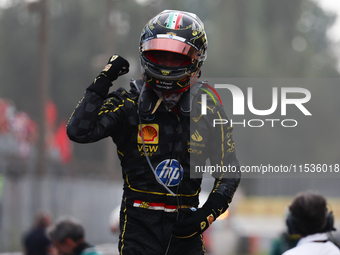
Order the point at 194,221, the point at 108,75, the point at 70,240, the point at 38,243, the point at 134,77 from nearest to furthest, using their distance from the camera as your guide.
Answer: the point at 194,221 < the point at 108,75 < the point at 70,240 < the point at 38,243 < the point at 134,77

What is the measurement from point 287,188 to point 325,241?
27538 millimetres

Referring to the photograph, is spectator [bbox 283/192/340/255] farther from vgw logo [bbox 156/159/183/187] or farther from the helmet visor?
the helmet visor

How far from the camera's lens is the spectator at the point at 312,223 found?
3.51 m

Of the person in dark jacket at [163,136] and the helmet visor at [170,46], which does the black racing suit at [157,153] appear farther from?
the helmet visor at [170,46]

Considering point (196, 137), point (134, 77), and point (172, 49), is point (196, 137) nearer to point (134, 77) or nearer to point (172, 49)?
point (172, 49)

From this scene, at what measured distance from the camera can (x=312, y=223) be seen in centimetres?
→ 363

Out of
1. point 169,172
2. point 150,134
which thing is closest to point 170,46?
point 150,134

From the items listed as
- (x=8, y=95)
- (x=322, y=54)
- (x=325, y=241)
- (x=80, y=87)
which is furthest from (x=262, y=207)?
(x=325, y=241)

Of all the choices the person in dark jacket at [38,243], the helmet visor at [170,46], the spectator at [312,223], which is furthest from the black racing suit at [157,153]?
the person in dark jacket at [38,243]

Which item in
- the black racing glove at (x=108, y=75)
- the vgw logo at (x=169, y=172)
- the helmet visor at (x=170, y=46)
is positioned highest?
the helmet visor at (x=170, y=46)

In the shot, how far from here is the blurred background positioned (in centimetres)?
1780

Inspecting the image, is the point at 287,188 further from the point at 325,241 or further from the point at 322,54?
the point at 325,241

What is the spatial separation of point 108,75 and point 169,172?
2.06ft

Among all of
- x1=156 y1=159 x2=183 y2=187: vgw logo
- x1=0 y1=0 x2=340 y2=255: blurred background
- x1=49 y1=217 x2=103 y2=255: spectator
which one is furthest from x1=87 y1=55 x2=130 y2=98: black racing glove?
x1=0 y1=0 x2=340 y2=255: blurred background
